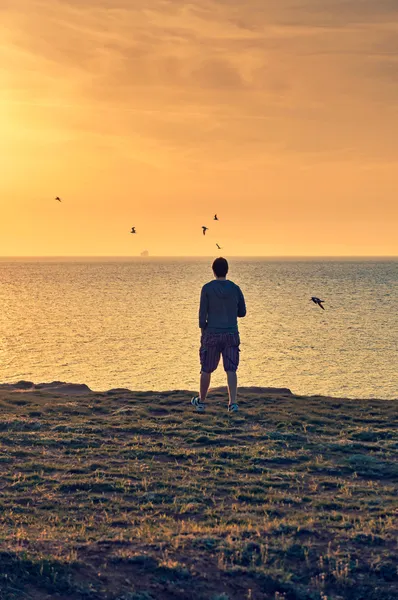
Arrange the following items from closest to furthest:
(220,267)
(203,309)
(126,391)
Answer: (203,309)
(220,267)
(126,391)

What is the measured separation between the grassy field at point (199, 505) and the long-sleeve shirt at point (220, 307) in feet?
6.68

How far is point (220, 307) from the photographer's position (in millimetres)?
13172

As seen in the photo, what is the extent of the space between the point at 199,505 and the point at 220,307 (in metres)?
5.14

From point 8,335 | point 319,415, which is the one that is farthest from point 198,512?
point 8,335

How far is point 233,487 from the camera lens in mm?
9469

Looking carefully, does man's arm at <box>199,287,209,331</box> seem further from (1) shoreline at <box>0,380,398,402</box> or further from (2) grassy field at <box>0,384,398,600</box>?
(1) shoreline at <box>0,380,398,402</box>

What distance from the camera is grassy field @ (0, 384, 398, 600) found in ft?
21.9

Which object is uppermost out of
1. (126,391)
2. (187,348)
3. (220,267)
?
(220,267)

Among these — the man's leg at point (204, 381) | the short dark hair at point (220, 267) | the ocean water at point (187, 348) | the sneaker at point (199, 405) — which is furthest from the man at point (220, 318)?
the ocean water at point (187, 348)

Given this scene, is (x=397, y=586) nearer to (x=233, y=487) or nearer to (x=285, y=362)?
(x=233, y=487)

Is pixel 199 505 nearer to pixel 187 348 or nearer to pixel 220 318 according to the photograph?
pixel 220 318

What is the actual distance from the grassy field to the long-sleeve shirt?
2.04 meters

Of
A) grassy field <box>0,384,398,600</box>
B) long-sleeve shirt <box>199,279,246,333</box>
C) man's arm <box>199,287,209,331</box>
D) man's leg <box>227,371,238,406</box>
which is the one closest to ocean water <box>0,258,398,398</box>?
man's leg <box>227,371,238,406</box>

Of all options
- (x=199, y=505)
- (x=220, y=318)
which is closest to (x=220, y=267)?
(x=220, y=318)
